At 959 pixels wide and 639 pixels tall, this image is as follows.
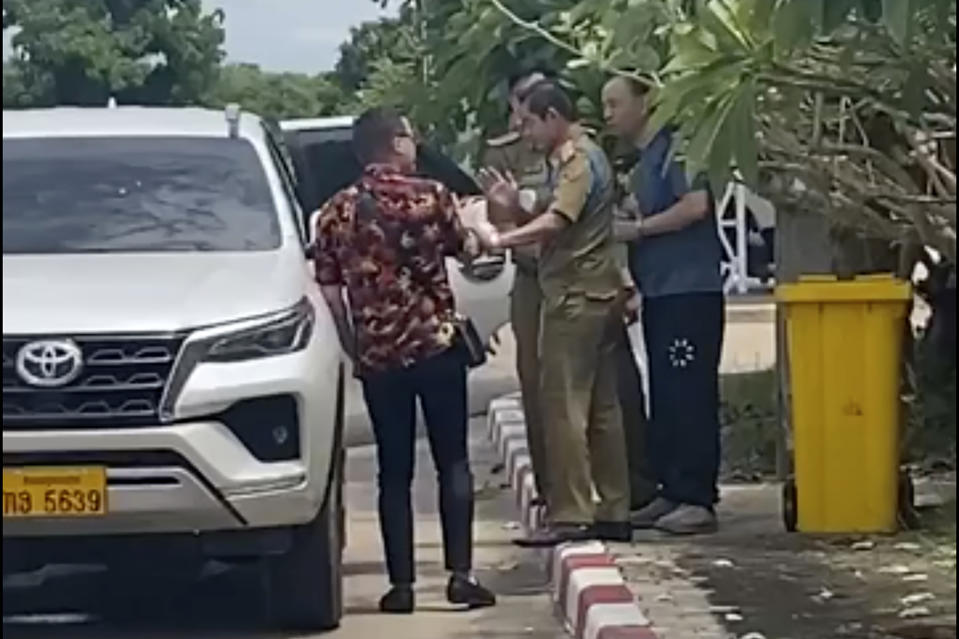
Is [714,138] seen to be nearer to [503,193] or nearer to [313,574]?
[313,574]

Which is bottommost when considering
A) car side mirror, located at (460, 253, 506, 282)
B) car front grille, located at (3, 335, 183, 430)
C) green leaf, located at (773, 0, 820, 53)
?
car front grille, located at (3, 335, 183, 430)

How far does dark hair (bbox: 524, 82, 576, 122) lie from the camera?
28.2 ft

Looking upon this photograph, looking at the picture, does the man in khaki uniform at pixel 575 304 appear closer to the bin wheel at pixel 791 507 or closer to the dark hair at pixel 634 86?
the dark hair at pixel 634 86

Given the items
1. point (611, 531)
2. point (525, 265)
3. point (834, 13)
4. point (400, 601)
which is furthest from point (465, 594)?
point (834, 13)

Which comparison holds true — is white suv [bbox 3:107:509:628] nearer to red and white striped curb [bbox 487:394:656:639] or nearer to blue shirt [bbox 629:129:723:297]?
red and white striped curb [bbox 487:394:656:639]

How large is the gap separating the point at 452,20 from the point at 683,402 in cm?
338

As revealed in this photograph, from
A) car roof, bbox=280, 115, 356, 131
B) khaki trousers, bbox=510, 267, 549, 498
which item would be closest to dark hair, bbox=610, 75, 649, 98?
khaki trousers, bbox=510, 267, 549, 498

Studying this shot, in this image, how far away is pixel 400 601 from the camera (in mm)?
8266

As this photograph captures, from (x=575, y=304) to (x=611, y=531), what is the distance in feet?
2.98

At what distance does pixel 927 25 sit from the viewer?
5.23 meters

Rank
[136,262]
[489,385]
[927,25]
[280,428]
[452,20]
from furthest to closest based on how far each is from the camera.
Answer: [489,385], [452,20], [136,262], [280,428], [927,25]

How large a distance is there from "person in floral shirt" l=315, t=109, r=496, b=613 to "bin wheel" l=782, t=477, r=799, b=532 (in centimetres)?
156

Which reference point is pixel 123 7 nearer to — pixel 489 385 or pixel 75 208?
pixel 489 385

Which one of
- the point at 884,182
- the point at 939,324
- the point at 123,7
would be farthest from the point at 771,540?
the point at 123,7
